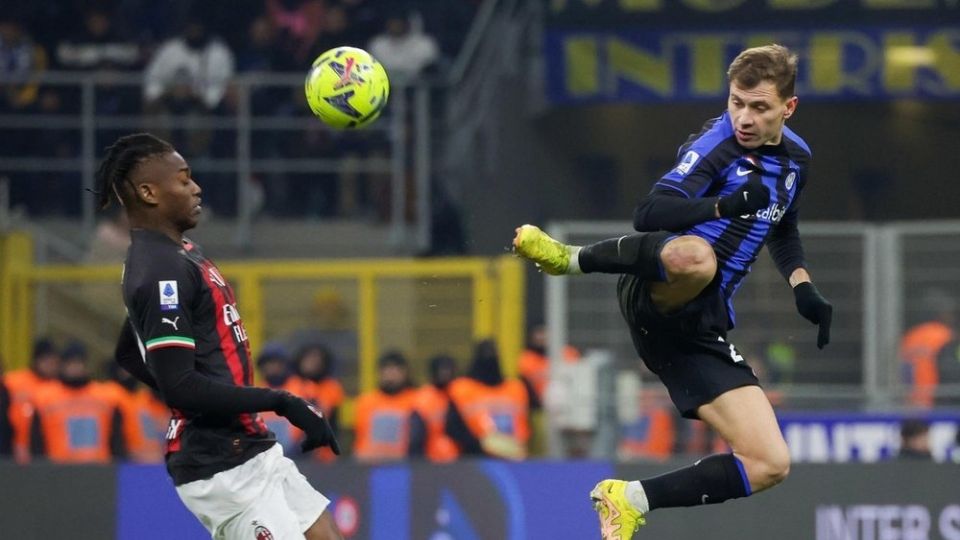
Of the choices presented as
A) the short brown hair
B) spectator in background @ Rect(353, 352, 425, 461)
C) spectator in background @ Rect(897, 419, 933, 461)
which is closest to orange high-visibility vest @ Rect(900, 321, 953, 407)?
spectator in background @ Rect(897, 419, 933, 461)

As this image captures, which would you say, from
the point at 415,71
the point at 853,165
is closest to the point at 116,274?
the point at 415,71

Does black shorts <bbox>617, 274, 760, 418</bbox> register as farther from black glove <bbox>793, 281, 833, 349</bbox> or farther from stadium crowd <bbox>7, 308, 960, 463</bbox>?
stadium crowd <bbox>7, 308, 960, 463</bbox>

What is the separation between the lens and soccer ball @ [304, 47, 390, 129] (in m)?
7.10

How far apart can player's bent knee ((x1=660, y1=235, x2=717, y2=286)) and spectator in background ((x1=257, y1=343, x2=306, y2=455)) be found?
578 centimetres

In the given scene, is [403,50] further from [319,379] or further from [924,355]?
[924,355]

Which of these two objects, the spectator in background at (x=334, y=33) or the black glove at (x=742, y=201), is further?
the spectator in background at (x=334, y=33)

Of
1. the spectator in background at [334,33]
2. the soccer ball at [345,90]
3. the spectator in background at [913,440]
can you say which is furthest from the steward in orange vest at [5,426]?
the soccer ball at [345,90]

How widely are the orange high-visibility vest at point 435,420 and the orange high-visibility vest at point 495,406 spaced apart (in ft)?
0.41

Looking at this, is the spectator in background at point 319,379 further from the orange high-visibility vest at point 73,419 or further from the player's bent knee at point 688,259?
the player's bent knee at point 688,259

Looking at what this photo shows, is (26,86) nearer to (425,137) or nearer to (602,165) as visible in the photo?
(425,137)

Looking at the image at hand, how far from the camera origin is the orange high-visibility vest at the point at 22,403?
41.7 ft

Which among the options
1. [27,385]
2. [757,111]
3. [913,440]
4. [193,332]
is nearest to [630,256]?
[757,111]

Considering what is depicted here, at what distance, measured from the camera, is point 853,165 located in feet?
55.1

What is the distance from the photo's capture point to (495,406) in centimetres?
1284
